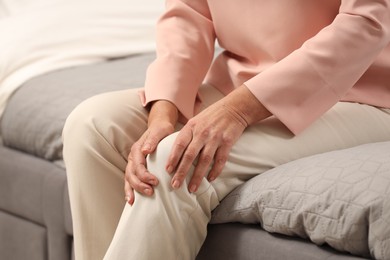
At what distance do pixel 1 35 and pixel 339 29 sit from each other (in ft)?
3.89

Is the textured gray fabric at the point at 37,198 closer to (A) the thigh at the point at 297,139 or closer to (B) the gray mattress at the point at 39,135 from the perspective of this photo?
(B) the gray mattress at the point at 39,135

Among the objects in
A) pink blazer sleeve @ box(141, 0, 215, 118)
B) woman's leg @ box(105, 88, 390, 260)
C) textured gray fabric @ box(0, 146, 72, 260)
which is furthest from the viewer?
textured gray fabric @ box(0, 146, 72, 260)

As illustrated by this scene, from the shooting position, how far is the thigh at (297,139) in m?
1.41

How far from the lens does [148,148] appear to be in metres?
1.41

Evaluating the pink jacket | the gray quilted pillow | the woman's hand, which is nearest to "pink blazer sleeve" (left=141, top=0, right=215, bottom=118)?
the pink jacket

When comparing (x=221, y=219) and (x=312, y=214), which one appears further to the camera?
(x=221, y=219)

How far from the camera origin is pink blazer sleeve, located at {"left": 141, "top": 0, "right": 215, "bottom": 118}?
1.59 m

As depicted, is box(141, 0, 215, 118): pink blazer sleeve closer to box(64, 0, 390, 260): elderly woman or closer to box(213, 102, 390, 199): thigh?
box(64, 0, 390, 260): elderly woman

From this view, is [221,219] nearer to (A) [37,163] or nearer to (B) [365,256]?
(B) [365,256]

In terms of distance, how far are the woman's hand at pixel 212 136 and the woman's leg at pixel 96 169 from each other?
0.16 metres

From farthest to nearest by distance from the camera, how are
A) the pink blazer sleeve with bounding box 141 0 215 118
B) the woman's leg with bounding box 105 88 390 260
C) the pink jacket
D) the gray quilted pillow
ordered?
the pink blazer sleeve with bounding box 141 0 215 118 < the pink jacket < the woman's leg with bounding box 105 88 390 260 < the gray quilted pillow

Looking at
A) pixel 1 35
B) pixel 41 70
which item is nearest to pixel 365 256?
pixel 41 70

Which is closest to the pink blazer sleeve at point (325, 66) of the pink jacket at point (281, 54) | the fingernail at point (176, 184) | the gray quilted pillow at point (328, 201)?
the pink jacket at point (281, 54)

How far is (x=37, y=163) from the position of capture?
198cm
